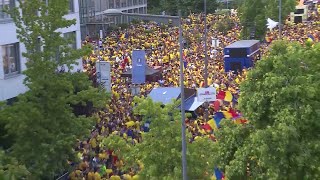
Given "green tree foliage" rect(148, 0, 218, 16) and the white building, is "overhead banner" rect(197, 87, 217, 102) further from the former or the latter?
"green tree foliage" rect(148, 0, 218, 16)

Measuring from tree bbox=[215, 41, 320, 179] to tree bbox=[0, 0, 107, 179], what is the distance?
543 centimetres

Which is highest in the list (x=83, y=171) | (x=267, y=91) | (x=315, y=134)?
(x=267, y=91)

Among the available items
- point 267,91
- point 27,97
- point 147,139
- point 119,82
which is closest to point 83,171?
point 27,97

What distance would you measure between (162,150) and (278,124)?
3.07 m

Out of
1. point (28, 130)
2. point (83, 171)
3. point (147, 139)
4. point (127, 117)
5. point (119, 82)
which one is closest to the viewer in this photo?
point (147, 139)

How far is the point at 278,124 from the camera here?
13703 mm

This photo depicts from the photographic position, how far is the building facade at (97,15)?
6606cm

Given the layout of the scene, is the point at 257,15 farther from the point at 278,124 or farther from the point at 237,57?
the point at 278,124

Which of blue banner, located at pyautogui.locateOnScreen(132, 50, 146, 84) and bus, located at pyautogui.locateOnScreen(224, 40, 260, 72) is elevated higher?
blue banner, located at pyautogui.locateOnScreen(132, 50, 146, 84)

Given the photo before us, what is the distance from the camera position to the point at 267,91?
1403 cm

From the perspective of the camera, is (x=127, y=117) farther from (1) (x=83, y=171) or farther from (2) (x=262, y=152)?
(2) (x=262, y=152)

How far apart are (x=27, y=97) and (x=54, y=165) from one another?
7.05ft

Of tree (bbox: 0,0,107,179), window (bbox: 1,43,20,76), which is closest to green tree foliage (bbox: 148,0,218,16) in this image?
window (bbox: 1,43,20,76)

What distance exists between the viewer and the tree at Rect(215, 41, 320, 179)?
1362 cm
